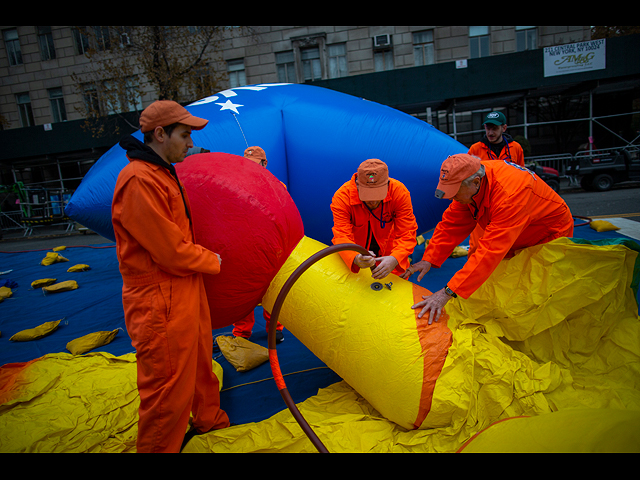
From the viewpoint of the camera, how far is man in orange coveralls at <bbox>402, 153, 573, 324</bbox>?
2.05 meters

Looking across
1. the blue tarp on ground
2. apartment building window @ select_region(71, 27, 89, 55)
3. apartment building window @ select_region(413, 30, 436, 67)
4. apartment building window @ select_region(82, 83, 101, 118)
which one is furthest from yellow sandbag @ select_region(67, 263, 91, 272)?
apartment building window @ select_region(71, 27, 89, 55)

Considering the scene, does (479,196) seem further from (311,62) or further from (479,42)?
(479,42)

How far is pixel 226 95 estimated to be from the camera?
412cm

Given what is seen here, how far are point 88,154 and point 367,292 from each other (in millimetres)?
17394

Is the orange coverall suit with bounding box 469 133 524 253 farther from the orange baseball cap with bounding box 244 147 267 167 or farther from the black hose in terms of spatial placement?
the black hose

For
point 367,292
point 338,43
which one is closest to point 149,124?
point 367,292

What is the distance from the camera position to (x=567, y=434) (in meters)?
1.28

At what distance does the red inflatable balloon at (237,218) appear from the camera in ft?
5.89

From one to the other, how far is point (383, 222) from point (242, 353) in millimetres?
1525

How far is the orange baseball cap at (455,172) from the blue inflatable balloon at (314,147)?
1485 mm

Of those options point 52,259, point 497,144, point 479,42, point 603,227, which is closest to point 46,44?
point 52,259

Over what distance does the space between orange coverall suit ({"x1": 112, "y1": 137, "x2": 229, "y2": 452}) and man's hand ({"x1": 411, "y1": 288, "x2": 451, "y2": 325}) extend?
3.70ft

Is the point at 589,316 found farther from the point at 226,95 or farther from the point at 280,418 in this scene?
the point at 226,95

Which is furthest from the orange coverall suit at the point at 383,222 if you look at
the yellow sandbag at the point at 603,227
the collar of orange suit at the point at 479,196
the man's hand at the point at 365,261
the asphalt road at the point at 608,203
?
the asphalt road at the point at 608,203
